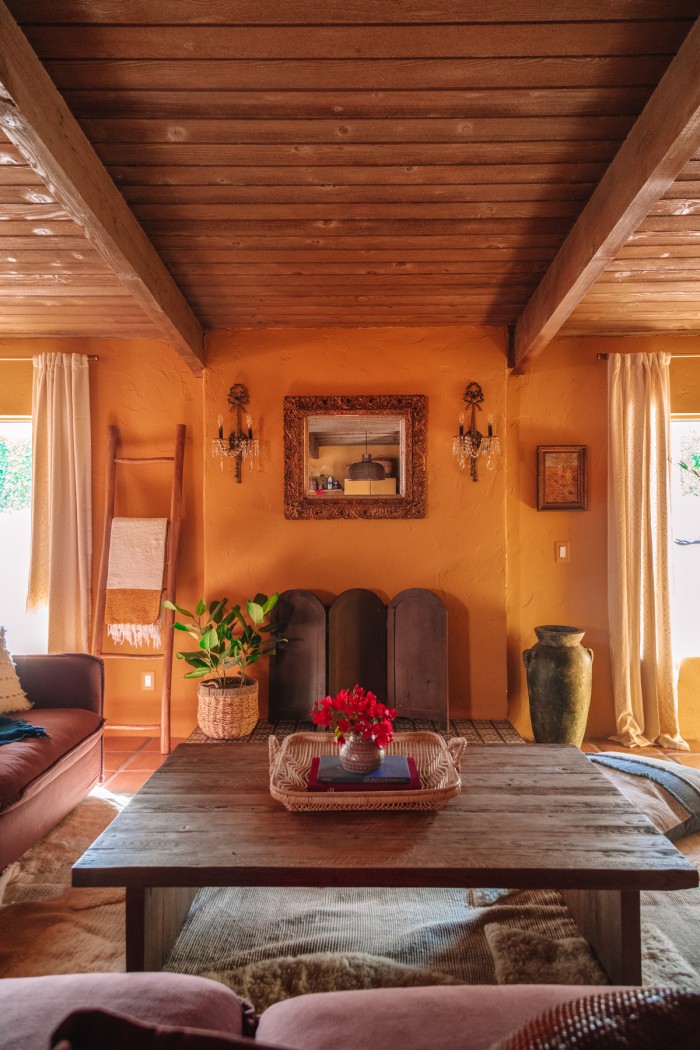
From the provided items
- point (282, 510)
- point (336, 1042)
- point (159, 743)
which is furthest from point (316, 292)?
point (336, 1042)

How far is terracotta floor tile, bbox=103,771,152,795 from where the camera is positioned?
3.02 meters

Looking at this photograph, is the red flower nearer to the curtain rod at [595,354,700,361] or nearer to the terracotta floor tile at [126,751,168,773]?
the terracotta floor tile at [126,751,168,773]

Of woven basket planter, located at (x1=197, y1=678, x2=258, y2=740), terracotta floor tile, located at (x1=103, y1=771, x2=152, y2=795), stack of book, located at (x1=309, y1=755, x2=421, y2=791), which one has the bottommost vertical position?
terracotta floor tile, located at (x1=103, y1=771, x2=152, y2=795)

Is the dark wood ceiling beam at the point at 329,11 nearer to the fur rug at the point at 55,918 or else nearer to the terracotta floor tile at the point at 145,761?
the fur rug at the point at 55,918

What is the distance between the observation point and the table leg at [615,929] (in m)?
1.59

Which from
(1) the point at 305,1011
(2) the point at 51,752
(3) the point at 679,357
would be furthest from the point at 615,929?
(3) the point at 679,357

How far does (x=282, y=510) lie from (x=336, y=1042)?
308 cm

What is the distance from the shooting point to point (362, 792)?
1.82m

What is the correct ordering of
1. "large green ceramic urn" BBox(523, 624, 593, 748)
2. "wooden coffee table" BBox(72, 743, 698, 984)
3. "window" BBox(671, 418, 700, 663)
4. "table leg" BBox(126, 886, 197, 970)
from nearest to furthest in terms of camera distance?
"wooden coffee table" BBox(72, 743, 698, 984), "table leg" BBox(126, 886, 197, 970), "large green ceramic urn" BBox(523, 624, 593, 748), "window" BBox(671, 418, 700, 663)

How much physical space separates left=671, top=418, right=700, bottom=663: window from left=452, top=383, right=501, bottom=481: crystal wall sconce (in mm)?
1271

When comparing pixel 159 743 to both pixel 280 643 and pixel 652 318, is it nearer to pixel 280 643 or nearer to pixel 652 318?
pixel 280 643

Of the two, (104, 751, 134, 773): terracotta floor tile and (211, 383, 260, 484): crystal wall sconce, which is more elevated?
(211, 383, 260, 484): crystal wall sconce

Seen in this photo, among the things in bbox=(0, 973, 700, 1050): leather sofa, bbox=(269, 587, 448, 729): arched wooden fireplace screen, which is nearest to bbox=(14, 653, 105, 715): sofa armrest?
bbox=(269, 587, 448, 729): arched wooden fireplace screen

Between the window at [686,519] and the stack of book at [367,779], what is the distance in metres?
2.82
